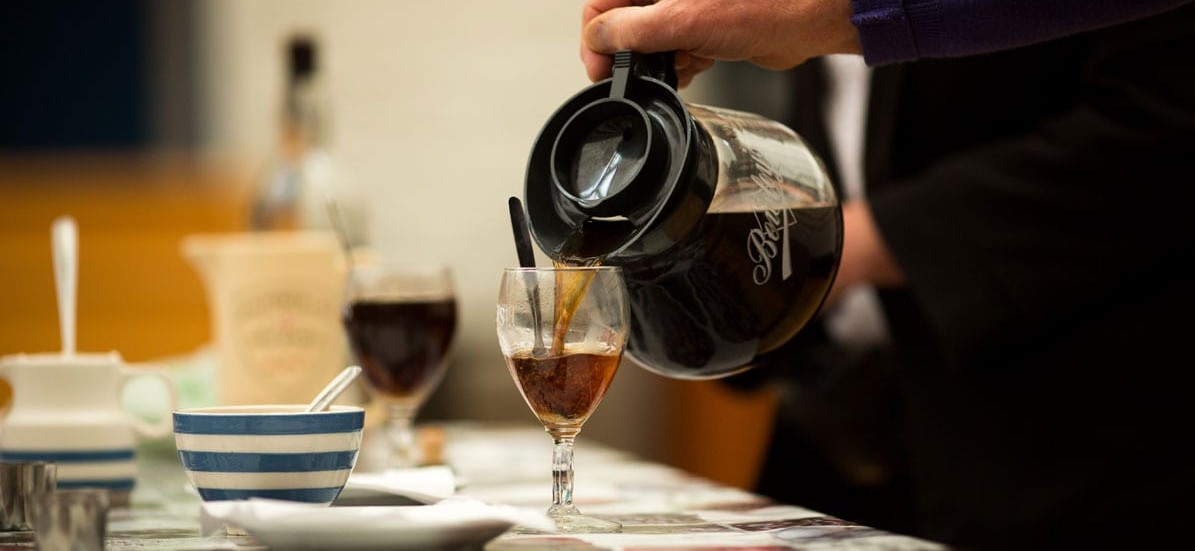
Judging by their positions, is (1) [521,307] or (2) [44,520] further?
(1) [521,307]

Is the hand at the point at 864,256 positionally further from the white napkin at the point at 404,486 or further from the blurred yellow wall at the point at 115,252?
the blurred yellow wall at the point at 115,252

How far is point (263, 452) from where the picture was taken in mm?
884

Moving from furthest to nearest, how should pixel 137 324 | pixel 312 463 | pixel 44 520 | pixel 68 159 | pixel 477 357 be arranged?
pixel 477 357 → pixel 68 159 → pixel 137 324 → pixel 312 463 → pixel 44 520

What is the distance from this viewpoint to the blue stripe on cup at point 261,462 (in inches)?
34.8

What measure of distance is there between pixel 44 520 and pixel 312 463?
18 centimetres

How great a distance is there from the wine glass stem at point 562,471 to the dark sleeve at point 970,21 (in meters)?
0.37

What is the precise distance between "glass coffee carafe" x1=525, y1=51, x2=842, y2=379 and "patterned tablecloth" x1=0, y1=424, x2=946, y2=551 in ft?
0.37

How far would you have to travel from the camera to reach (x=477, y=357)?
4086mm

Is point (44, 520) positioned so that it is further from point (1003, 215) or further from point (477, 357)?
point (477, 357)

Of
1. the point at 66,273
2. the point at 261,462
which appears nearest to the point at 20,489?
the point at 261,462

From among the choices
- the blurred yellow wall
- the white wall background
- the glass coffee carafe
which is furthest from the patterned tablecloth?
the white wall background

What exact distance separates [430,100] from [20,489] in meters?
3.39

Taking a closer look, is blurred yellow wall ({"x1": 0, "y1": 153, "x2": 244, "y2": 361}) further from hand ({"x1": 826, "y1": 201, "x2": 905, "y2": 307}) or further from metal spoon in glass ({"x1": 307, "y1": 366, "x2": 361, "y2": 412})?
metal spoon in glass ({"x1": 307, "y1": 366, "x2": 361, "y2": 412})

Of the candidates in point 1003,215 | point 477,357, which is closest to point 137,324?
point 477,357
